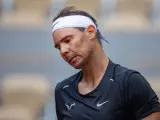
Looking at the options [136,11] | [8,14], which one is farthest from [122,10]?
[8,14]

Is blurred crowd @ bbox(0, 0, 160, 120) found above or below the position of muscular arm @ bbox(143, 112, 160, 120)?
above

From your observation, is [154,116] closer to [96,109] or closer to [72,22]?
[96,109]

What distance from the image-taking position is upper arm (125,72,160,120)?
74 cm

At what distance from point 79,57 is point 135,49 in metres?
0.50

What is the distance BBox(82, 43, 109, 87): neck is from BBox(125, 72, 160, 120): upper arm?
10 centimetres

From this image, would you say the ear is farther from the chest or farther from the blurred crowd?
the blurred crowd

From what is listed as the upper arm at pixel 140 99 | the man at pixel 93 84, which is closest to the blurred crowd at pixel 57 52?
the man at pixel 93 84

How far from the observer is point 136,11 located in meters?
1.32

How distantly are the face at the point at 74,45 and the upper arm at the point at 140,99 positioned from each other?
0.47 ft

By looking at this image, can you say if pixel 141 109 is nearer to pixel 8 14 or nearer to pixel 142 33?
pixel 142 33

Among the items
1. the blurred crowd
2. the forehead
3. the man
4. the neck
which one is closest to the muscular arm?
the man

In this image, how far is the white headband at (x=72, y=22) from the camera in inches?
32.4

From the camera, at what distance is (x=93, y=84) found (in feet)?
2.73

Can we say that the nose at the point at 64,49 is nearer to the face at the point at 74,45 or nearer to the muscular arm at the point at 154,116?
the face at the point at 74,45
